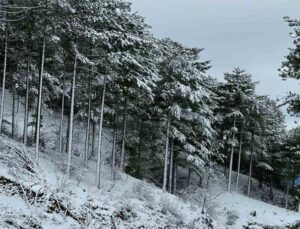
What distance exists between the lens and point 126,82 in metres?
25.2

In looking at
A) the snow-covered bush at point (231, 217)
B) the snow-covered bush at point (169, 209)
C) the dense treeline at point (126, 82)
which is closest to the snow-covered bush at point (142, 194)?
the snow-covered bush at point (169, 209)

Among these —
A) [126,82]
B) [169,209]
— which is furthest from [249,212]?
[169,209]

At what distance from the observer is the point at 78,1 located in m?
20.0

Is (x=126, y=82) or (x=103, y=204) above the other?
(x=126, y=82)

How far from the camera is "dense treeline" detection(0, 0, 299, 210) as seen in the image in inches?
819

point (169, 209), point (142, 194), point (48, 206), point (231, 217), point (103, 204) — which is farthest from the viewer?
point (231, 217)

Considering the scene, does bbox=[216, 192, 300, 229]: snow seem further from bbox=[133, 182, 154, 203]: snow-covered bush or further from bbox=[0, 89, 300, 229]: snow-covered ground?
bbox=[133, 182, 154, 203]: snow-covered bush

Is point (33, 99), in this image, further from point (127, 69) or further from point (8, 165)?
point (8, 165)

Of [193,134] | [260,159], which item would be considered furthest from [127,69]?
[260,159]

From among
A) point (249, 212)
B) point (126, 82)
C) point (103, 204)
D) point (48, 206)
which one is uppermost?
point (126, 82)

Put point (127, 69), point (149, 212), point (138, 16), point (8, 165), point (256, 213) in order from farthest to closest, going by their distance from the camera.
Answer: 1. point (256, 213)
2. point (138, 16)
3. point (127, 69)
4. point (149, 212)
5. point (8, 165)

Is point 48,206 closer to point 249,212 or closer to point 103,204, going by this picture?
point 103,204

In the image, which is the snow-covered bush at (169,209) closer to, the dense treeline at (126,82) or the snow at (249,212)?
the dense treeline at (126,82)

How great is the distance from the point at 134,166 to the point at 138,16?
11.1m
